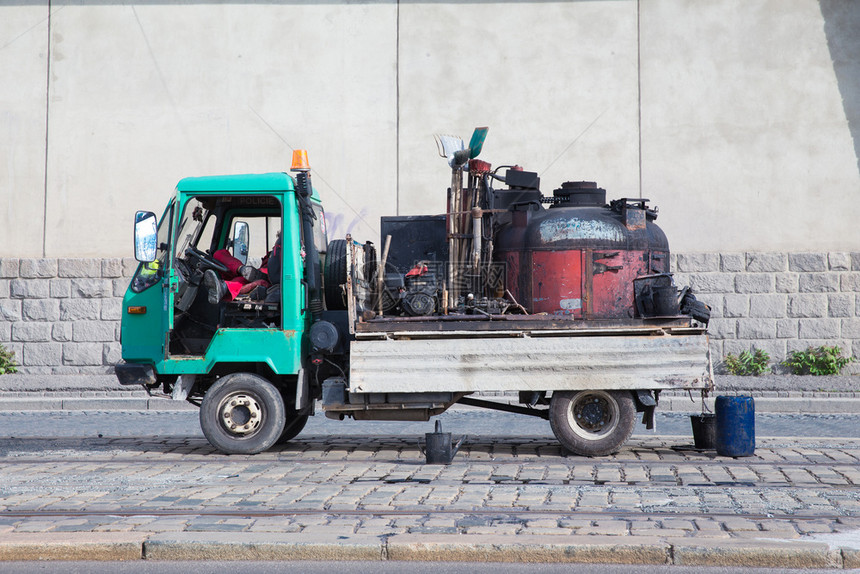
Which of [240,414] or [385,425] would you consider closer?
[240,414]

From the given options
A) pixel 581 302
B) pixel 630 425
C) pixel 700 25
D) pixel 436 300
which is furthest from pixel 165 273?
pixel 700 25

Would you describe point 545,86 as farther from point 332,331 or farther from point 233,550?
point 233,550

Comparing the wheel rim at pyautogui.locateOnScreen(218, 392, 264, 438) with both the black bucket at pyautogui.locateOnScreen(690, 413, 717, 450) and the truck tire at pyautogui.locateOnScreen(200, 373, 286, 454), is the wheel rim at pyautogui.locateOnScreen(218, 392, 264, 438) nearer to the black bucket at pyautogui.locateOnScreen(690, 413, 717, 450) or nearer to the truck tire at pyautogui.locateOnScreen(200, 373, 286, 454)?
the truck tire at pyautogui.locateOnScreen(200, 373, 286, 454)

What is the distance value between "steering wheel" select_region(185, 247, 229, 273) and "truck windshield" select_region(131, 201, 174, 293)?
231 mm

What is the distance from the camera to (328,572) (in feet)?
16.3

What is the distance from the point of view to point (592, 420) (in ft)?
29.1

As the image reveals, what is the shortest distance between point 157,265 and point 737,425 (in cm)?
565

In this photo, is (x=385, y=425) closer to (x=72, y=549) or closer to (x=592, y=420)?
(x=592, y=420)

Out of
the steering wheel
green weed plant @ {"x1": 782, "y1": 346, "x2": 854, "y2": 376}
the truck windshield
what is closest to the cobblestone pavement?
the truck windshield

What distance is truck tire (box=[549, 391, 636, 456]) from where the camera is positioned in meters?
8.77

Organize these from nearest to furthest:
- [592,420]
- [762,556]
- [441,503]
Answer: [762,556] → [441,503] → [592,420]

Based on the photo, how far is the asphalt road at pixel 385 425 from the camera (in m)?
10.9

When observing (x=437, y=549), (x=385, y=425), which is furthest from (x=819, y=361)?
(x=437, y=549)

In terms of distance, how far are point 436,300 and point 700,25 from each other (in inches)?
389
